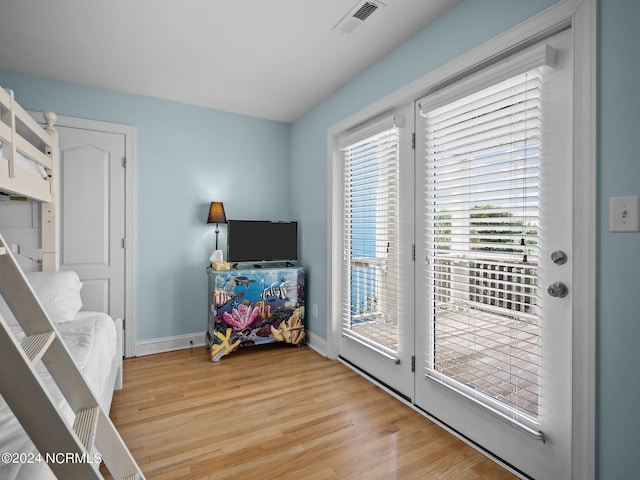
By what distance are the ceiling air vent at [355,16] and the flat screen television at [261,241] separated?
1919mm

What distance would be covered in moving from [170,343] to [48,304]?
1.36 meters

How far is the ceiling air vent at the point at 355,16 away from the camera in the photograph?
1.96 meters

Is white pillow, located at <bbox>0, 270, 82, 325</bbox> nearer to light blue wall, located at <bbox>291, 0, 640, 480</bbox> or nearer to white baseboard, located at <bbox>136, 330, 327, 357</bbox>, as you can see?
white baseboard, located at <bbox>136, 330, 327, 357</bbox>

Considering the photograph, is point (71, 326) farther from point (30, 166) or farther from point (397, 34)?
point (397, 34)

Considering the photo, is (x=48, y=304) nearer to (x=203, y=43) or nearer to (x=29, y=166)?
(x=29, y=166)

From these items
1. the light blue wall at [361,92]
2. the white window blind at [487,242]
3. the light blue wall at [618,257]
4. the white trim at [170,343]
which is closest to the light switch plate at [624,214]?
the light blue wall at [618,257]

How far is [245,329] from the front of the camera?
126 inches

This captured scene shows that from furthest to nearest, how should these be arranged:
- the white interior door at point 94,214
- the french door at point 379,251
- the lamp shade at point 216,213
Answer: the lamp shade at point 216,213 < the white interior door at point 94,214 < the french door at point 379,251

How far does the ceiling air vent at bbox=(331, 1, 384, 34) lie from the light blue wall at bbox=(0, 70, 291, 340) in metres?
1.84

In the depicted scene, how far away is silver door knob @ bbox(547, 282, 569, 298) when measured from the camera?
148 centimetres

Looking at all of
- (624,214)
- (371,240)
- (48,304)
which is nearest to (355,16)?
(371,240)

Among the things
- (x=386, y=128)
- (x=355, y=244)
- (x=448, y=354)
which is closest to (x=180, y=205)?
(x=355, y=244)

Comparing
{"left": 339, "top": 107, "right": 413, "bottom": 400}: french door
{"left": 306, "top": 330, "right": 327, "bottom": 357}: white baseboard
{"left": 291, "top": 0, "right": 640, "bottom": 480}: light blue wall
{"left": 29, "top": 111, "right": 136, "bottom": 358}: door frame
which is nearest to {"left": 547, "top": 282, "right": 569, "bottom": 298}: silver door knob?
{"left": 291, "top": 0, "right": 640, "bottom": 480}: light blue wall

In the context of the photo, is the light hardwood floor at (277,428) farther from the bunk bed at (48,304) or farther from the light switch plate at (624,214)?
the light switch plate at (624,214)
